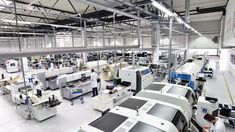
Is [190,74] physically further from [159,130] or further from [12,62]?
[12,62]

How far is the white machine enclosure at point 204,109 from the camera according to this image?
11.0 feet

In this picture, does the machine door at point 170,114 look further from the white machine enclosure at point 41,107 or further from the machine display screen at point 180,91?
the white machine enclosure at point 41,107

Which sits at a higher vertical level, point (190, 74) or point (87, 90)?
point (190, 74)

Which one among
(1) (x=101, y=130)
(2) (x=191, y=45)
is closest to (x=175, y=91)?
(1) (x=101, y=130)

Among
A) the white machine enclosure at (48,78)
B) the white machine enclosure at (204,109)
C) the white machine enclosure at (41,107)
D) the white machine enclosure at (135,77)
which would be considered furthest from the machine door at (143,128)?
the white machine enclosure at (48,78)

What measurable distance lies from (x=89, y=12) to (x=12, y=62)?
11496mm

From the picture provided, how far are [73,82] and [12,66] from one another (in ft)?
36.3

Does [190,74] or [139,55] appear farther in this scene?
[139,55]

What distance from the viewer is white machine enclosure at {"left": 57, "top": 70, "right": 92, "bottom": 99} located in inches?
→ 255

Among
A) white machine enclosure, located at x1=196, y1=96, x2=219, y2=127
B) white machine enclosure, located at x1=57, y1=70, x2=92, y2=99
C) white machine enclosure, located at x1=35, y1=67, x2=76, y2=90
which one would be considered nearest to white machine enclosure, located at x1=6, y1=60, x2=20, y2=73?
white machine enclosure, located at x1=35, y1=67, x2=76, y2=90

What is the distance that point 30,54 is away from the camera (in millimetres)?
2387

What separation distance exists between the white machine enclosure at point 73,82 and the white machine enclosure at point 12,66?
1077cm

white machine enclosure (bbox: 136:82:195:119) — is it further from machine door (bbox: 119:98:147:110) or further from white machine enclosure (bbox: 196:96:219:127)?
white machine enclosure (bbox: 196:96:219:127)

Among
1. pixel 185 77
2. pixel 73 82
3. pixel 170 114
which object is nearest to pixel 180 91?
pixel 170 114
